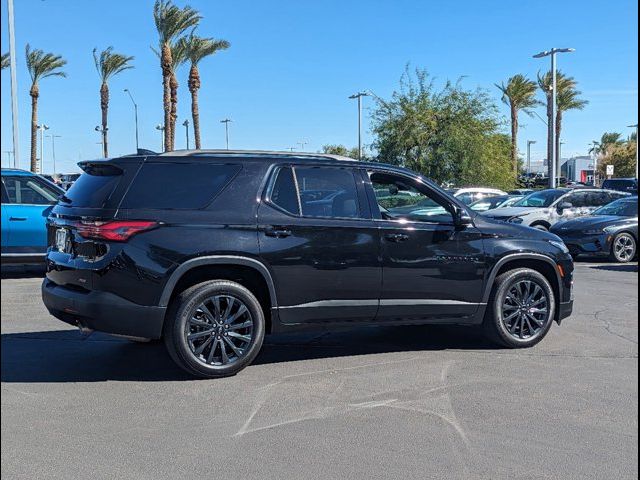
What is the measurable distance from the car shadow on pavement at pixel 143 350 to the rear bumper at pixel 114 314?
1.59 feet

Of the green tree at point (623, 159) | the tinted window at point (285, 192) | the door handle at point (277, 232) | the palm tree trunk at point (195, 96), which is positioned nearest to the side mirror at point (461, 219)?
the tinted window at point (285, 192)

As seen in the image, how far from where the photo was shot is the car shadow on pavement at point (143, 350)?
552 centimetres

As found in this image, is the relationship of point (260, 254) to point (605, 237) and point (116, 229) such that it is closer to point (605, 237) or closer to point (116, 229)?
point (116, 229)

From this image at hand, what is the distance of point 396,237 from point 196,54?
118 feet

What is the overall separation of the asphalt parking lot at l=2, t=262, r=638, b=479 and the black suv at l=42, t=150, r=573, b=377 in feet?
1.49

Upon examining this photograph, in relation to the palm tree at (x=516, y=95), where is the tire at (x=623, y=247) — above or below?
below

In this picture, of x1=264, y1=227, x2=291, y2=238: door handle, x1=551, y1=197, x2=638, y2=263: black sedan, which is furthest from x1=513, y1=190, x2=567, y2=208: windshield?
x1=264, y1=227, x2=291, y2=238: door handle

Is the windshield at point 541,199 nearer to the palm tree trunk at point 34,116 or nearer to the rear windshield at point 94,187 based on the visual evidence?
the rear windshield at point 94,187

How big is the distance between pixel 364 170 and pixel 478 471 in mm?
3117

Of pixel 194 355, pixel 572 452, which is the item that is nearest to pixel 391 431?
pixel 572 452

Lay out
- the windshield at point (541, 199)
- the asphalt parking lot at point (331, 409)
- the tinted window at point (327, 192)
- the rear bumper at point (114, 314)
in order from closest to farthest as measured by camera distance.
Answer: the asphalt parking lot at point (331, 409) → the rear bumper at point (114, 314) → the tinted window at point (327, 192) → the windshield at point (541, 199)

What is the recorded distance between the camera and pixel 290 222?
559 centimetres

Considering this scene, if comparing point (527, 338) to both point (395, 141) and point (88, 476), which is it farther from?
point (395, 141)

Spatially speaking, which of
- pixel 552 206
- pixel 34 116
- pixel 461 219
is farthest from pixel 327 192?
pixel 34 116
